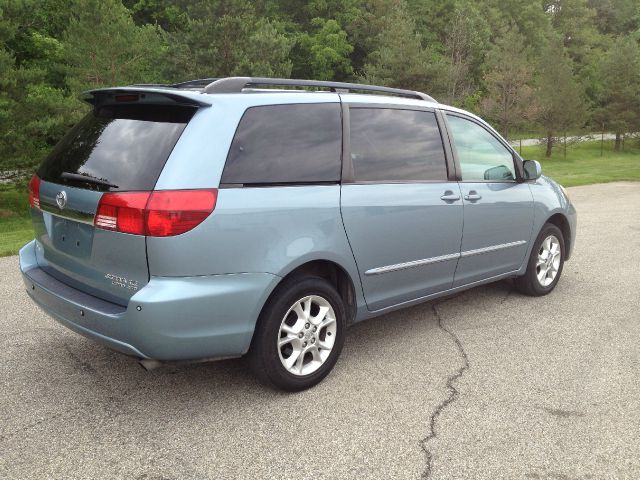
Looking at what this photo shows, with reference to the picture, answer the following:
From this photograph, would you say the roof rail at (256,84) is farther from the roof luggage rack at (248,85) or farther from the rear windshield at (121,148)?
the rear windshield at (121,148)

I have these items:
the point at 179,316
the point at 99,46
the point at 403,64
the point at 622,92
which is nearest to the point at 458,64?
the point at 403,64

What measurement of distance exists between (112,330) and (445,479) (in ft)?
5.74

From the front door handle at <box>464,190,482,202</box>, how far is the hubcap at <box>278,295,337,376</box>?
4.97 feet

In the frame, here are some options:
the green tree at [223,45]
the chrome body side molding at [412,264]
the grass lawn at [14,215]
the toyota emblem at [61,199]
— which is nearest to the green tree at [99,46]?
the grass lawn at [14,215]

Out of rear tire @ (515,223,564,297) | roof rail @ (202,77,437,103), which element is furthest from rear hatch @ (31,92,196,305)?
rear tire @ (515,223,564,297)

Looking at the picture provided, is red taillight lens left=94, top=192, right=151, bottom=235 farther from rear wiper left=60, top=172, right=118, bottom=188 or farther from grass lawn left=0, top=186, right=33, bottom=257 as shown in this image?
grass lawn left=0, top=186, right=33, bottom=257

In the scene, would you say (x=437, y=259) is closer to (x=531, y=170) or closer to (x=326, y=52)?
(x=531, y=170)

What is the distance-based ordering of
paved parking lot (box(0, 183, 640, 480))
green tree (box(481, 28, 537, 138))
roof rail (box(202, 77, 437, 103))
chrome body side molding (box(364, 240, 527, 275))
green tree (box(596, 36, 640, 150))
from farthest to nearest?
green tree (box(596, 36, 640, 150)) < green tree (box(481, 28, 537, 138)) < chrome body side molding (box(364, 240, 527, 275)) < roof rail (box(202, 77, 437, 103)) < paved parking lot (box(0, 183, 640, 480))

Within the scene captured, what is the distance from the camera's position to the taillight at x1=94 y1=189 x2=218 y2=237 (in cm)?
295

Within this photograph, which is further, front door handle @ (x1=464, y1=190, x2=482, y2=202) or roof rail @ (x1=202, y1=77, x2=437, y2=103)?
front door handle @ (x1=464, y1=190, x2=482, y2=202)

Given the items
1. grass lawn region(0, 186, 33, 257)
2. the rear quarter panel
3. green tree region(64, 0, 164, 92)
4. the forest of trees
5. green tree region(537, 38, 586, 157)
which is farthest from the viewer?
green tree region(537, 38, 586, 157)

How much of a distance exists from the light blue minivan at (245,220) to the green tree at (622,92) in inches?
1900

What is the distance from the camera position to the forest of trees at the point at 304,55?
18.3 m

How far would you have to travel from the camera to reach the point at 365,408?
3361 millimetres
